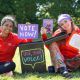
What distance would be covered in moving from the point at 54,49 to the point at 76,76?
592 millimetres

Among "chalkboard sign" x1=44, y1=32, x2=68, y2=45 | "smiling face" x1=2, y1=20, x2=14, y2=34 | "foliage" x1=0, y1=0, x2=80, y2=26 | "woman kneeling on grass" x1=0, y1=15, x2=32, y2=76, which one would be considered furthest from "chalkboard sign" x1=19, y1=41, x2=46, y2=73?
"foliage" x1=0, y1=0, x2=80, y2=26

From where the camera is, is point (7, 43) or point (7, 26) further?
point (7, 43)

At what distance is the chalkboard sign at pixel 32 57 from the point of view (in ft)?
19.7

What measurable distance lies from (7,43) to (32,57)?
0.50 metres

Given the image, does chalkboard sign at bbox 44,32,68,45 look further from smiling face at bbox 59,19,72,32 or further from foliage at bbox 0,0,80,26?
foliage at bbox 0,0,80,26

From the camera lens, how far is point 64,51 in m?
6.01

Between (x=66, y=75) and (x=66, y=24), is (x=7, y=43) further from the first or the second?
(x=66, y=75)

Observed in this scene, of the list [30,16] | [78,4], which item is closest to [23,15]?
[30,16]

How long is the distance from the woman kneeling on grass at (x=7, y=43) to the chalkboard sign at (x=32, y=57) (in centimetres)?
13

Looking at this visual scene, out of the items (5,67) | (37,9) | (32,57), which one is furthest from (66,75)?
(37,9)

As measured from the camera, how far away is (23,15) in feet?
84.7

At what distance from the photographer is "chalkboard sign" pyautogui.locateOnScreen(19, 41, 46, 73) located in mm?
6012

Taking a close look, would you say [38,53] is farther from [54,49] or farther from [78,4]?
[78,4]

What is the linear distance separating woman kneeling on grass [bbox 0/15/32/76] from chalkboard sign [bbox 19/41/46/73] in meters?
0.13
